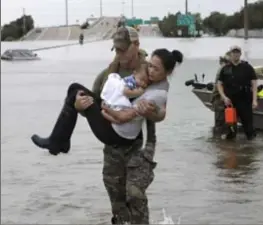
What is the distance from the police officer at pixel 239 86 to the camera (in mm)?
12375

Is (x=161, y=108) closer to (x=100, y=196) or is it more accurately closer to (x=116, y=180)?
(x=116, y=180)

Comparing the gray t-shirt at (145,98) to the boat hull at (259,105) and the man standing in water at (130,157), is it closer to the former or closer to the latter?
the man standing in water at (130,157)

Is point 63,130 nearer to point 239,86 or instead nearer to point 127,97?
point 127,97

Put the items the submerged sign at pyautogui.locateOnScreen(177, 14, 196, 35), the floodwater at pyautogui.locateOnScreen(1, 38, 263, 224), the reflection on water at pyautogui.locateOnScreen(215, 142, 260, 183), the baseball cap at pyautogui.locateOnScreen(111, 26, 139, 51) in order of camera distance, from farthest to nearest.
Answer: the submerged sign at pyautogui.locateOnScreen(177, 14, 196, 35)
the reflection on water at pyautogui.locateOnScreen(215, 142, 260, 183)
the floodwater at pyautogui.locateOnScreen(1, 38, 263, 224)
the baseball cap at pyautogui.locateOnScreen(111, 26, 139, 51)

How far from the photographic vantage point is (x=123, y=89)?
5.90 meters

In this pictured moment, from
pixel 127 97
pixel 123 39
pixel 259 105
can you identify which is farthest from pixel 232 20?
pixel 127 97

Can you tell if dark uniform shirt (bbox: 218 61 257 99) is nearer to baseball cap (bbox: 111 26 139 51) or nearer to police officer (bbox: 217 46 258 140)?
police officer (bbox: 217 46 258 140)

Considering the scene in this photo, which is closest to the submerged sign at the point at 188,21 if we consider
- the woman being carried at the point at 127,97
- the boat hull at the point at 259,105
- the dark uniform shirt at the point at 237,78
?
the boat hull at the point at 259,105

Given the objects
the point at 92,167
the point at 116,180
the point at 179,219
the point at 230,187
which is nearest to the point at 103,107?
the point at 116,180

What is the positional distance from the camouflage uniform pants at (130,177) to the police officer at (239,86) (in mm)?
6209

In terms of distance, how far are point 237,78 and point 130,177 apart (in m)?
6.69

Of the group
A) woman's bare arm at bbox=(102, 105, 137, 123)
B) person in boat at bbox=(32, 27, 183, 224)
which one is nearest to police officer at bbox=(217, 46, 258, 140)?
person in boat at bbox=(32, 27, 183, 224)

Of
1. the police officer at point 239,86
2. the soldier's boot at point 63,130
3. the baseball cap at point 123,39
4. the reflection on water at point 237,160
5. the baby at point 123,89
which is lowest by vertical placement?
the reflection on water at point 237,160

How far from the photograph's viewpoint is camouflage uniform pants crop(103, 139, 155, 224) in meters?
6.09
